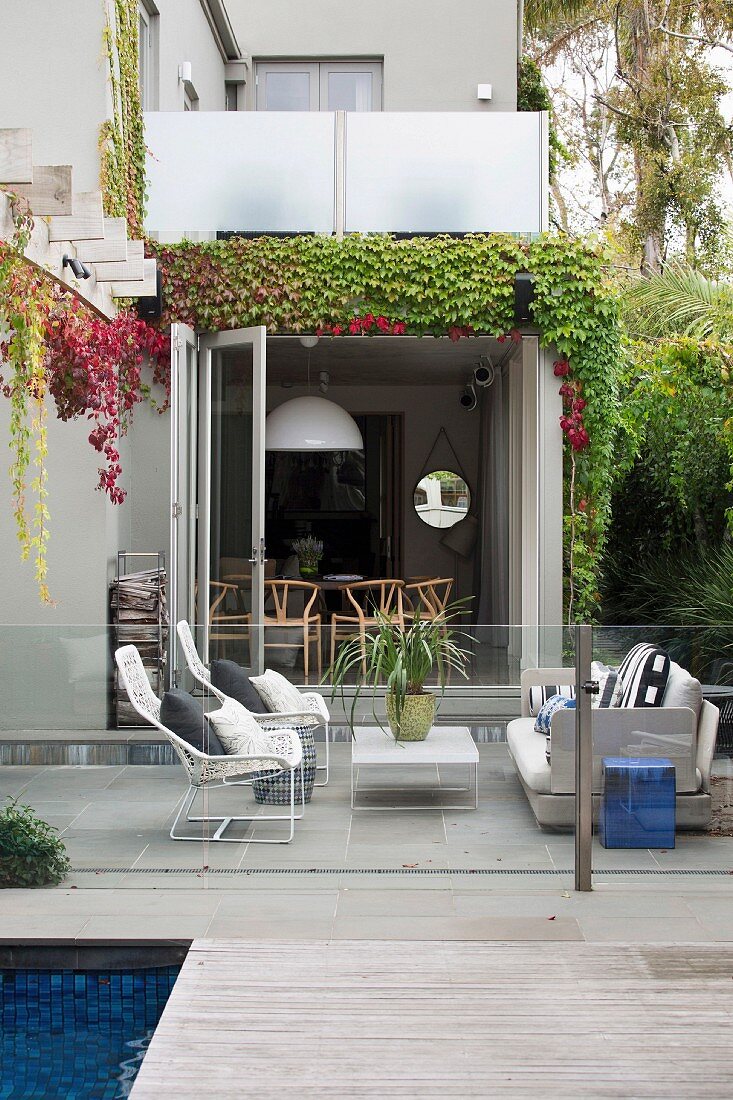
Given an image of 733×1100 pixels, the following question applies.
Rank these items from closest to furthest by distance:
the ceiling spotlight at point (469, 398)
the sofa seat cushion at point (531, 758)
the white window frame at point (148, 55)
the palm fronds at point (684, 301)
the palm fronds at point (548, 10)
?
the sofa seat cushion at point (531, 758) → the white window frame at point (148, 55) → the palm fronds at point (684, 301) → the ceiling spotlight at point (469, 398) → the palm fronds at point (548, 10)

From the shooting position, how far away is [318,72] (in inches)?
462

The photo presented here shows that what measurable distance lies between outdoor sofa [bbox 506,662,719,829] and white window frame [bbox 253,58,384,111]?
333 inches

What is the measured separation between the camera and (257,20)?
11641 millimetres

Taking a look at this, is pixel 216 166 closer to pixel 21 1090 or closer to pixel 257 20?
pixel 257 20

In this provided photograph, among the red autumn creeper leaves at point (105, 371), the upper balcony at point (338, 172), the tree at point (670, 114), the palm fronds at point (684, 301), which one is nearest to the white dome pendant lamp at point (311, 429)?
the red autumn creeper leaves at point (105, 371)

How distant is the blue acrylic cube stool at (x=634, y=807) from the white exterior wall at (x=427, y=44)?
816cm

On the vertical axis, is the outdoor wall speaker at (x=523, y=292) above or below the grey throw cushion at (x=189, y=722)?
above

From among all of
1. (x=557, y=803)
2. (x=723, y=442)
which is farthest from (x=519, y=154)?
(x=557, y=803)

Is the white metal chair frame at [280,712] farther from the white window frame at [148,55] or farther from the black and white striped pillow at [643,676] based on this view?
the white window frame at [148,55]

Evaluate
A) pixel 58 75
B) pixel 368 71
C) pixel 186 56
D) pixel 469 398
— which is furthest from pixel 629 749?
pixel 368 71

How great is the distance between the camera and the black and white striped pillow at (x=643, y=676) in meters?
4.86

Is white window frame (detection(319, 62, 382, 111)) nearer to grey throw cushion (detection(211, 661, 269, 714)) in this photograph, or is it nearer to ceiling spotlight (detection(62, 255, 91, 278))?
ceiling spotlight (detection(62, 255, 91, 278))

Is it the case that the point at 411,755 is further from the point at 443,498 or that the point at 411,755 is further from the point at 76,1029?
the point at 443,498

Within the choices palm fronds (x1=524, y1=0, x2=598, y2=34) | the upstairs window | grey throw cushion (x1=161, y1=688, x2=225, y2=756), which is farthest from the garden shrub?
palm fronds (x1=524, y1=0, x2=598, y2=34)
